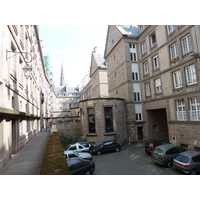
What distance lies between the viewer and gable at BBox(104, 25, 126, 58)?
76.3 ft

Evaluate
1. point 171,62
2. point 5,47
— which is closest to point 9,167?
point 5,47

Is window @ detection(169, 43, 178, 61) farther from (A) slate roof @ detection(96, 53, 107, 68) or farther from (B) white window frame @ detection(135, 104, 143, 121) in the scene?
(A) slate roof @ detection(96, 53, 107, 68)

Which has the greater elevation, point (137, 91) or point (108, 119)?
point (137, 91)

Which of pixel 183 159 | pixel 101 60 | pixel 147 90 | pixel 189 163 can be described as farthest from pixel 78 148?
pixel 101 60

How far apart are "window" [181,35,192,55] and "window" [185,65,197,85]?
1.65 meters

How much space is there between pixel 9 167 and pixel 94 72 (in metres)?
32.1

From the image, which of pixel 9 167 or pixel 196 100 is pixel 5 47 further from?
pixel 196 100

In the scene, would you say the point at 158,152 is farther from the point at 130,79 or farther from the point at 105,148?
the point at 130,79

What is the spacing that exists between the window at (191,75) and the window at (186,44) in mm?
1646

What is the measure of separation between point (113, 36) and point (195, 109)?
1789 centimetres

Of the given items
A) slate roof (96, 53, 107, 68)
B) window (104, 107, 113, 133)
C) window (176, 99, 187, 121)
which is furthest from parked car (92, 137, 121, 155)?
slate roof (96, 53, 107, 68)

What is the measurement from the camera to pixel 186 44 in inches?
567

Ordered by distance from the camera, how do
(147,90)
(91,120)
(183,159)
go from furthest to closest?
A: (147,90)
(91,120)
(183,159)

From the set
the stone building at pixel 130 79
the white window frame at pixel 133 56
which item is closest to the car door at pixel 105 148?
the stone building at pixel 130 79
